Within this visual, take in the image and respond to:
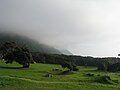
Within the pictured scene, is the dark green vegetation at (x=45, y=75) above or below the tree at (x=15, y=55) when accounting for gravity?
below

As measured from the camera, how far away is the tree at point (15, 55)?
314 feet

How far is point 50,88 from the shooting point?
4181 centimetres

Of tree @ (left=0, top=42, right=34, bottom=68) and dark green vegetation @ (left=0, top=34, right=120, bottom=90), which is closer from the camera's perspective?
dark green vegetation @ (left=0, top=34, right=120, bottom=90)

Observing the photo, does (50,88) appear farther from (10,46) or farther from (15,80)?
(10,46)

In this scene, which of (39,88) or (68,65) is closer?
(39,88)

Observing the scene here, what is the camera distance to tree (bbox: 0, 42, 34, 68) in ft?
314

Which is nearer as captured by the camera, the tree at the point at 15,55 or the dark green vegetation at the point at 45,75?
the dark green vegetation at the point at 45,75

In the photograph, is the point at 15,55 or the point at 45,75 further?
the point at 15,55

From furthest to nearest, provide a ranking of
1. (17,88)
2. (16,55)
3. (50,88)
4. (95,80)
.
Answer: (16,55) → (95,80) → (50,88) → (17,88)

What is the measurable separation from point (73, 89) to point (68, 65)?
5989 cm

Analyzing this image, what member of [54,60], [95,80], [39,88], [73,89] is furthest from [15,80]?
[54,60]

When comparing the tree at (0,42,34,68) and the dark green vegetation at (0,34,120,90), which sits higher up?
the tree at (0,42,34,68)

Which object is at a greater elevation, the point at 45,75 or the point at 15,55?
the point at 15,55

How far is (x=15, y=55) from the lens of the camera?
9750cm
